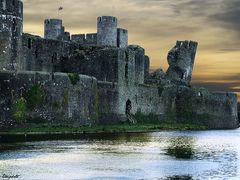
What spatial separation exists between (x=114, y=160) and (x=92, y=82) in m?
23.6

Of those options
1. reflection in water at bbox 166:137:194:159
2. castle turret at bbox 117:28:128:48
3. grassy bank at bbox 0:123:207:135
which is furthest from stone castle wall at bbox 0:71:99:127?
castle turret at bbox 117:28:128:48

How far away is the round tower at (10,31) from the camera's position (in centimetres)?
4884

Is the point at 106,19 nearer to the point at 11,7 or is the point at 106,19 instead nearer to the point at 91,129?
the point at 11,7

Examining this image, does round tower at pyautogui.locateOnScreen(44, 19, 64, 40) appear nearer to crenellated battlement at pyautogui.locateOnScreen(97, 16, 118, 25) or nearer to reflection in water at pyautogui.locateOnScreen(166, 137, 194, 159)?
crenellated battlement at pyautogui.locateOnScreen(97, 16, 118, 25)

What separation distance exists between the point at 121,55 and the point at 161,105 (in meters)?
10.5

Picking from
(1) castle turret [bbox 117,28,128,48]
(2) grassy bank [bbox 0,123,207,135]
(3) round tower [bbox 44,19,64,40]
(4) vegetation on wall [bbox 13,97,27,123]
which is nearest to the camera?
(2) grassy bank [bbox 0,123,207,135]

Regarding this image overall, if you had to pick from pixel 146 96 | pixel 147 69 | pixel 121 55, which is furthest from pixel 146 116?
pixel 147 69

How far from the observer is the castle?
1713 inches

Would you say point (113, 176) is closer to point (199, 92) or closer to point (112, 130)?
point (112, 130)

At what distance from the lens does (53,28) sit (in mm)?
81812

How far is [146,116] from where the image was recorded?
206ft

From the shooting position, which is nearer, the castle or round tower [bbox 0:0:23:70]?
the castle

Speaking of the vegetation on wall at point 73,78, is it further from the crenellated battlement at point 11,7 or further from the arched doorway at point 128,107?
the arched doorway at point 128,107

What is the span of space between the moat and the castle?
9305mm
